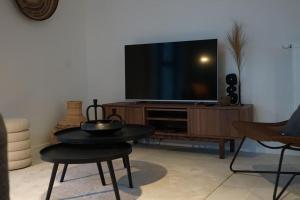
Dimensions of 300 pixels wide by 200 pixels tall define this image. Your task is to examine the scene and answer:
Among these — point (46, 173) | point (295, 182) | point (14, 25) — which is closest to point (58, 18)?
point (14, 25)

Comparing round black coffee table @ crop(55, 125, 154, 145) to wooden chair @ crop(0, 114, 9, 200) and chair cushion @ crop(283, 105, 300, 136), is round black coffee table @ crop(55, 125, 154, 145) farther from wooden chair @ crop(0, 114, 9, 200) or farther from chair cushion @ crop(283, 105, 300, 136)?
wooden chair @ crop(0, 114, 9, 200)

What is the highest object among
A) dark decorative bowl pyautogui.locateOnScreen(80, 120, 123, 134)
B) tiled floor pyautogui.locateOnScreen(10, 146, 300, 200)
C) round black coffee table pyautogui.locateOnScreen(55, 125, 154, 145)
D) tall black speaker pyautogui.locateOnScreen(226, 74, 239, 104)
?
tall black speaker pyautogui.locateOnScreen(226, 74, 239, 104)

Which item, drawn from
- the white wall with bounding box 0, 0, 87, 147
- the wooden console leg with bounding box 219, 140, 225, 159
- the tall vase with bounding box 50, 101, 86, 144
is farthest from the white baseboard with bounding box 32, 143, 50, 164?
the wooden console leg with bounding box 219, 140, 225, 159

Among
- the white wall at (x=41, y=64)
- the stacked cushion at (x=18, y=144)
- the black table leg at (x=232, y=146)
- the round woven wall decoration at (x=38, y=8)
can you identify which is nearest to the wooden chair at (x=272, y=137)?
the black table leg at (x=232, y=146)

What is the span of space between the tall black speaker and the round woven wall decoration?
7.67ft

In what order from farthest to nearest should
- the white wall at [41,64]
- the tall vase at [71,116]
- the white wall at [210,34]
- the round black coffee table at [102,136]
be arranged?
the tall vase at [71,116], the white wall at [41,64], the white wall at [210,34], the round black coffee table at [102,136]

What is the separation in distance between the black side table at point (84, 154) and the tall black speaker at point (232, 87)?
5.51 ft

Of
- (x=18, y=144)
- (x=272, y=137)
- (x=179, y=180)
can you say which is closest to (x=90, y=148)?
(x=179, y=180)

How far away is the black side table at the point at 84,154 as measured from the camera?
224cm

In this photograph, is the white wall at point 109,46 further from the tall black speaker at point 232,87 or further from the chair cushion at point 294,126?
the chair cushion at point 294,126

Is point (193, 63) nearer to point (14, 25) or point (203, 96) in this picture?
point (203, 96)

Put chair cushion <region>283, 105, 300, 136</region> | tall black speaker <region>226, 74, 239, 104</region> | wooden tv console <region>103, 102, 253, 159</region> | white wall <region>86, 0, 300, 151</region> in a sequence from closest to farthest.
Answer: chair cushion <region>283, 105, 300, 136</region> < wooden tv console <region>103, 102, 253, 159</region> < white wall <region>86, 0, 300, 151</region> < tall black speaker <region>226, 74, 239, 104</region>

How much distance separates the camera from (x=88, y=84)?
5137mm

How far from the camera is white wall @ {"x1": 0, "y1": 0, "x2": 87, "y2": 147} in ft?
13.2
